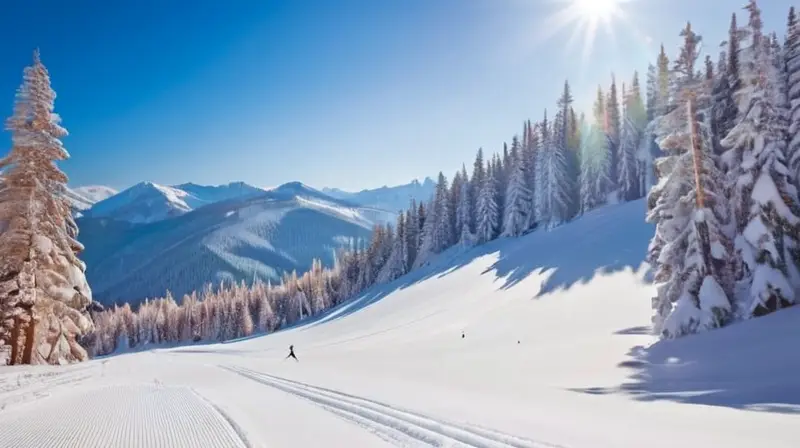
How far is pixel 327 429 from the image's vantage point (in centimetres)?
998

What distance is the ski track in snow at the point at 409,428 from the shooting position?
329 inches

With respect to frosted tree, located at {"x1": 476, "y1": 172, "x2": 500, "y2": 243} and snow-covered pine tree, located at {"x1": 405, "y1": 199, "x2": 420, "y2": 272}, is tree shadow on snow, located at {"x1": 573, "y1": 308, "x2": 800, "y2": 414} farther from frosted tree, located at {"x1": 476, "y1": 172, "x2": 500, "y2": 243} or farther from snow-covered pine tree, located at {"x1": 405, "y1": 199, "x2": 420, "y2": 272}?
snow-covered pine tree, located at {"x1": 405, "y1": 199, "x2": 420, "y2": 272}

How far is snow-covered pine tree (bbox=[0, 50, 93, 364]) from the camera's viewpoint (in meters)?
24.3

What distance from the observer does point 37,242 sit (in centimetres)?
2453

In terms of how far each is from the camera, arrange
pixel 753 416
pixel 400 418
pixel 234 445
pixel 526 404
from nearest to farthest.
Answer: pixel 234 445 → pixel 753 416 → pixel 400 418 → pixel 526 404

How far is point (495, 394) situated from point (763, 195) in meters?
14.5

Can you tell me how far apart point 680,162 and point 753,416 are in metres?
14.7

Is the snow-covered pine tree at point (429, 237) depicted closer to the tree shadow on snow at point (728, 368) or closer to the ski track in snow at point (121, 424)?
the tree shadow on snow at point (728, 368)

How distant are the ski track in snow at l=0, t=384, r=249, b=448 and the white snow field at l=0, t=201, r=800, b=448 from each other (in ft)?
0.14

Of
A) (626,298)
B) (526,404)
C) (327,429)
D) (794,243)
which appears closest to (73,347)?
(327,429)

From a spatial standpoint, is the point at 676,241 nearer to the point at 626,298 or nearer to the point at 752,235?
the point at 752,235

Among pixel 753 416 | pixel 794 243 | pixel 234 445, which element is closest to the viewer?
pixel 234 445

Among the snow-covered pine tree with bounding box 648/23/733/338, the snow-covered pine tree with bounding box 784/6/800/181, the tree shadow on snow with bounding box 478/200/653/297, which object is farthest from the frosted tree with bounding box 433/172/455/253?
the snow-covered pine tree with bounding box 784/6/800/181

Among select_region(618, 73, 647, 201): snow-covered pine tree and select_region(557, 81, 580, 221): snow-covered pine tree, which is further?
select_region(557, 81, 580, 221): snow-covered pine tree
